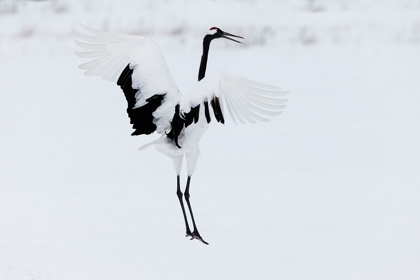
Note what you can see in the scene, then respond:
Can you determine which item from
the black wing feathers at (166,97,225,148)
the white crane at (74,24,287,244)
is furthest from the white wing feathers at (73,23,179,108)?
the black wing feathers at (166,97,225,148)

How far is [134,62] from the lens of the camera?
4258 mm

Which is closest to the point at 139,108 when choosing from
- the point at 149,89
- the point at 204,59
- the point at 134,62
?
the point at 149,89

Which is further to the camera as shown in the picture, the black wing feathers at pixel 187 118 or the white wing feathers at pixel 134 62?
the white wing feathers at pixel 134 62

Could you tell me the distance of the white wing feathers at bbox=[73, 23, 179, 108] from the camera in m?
4.23

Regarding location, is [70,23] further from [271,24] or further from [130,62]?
[130,62]

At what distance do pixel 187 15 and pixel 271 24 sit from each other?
1.06 meters

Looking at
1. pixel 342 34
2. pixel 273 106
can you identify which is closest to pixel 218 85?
pixel 273 106

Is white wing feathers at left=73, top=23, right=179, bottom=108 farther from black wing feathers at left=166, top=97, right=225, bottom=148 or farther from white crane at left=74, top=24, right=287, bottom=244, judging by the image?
black wing feathers at left=166, top=97, right=225, bottom=148

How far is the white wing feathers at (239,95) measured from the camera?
12.8ft

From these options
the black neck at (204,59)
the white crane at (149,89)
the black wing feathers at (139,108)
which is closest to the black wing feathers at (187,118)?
the white crane at (149,89)

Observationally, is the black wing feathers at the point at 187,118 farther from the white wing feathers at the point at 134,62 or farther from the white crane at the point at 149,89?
the white wing feathers at the point at 134,62

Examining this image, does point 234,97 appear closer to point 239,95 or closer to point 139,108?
point 239,95

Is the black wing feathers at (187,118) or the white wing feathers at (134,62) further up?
the white wing feathers at (134,62)

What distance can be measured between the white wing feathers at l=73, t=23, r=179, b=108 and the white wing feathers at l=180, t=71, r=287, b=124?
12.7 inches
